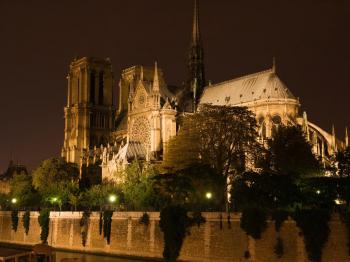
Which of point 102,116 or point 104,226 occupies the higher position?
point 102,116

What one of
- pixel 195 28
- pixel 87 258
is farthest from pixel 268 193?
pixel 195 28

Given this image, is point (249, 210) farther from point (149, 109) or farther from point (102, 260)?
point (149, 109)

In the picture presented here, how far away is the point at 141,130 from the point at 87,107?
20.1 metres

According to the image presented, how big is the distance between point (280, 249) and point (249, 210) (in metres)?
2.85

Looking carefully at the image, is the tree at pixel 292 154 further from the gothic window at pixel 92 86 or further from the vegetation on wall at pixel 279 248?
the gothic window at pixel 92 86

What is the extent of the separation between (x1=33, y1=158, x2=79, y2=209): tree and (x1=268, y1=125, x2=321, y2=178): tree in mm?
19597

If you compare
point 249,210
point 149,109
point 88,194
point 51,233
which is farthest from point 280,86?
point 249,210

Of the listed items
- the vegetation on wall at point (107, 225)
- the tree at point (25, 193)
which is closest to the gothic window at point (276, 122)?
the vegetation on wall at point (107, 225)

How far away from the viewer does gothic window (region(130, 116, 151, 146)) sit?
234ft

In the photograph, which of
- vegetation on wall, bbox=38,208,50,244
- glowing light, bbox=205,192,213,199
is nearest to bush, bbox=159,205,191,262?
glowing light, bbox=205,192,213,199

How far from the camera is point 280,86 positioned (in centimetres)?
6469

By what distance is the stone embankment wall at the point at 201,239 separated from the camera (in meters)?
29.6

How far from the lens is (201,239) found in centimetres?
3503

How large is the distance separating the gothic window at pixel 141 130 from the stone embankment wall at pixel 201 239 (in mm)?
Result: 23906
